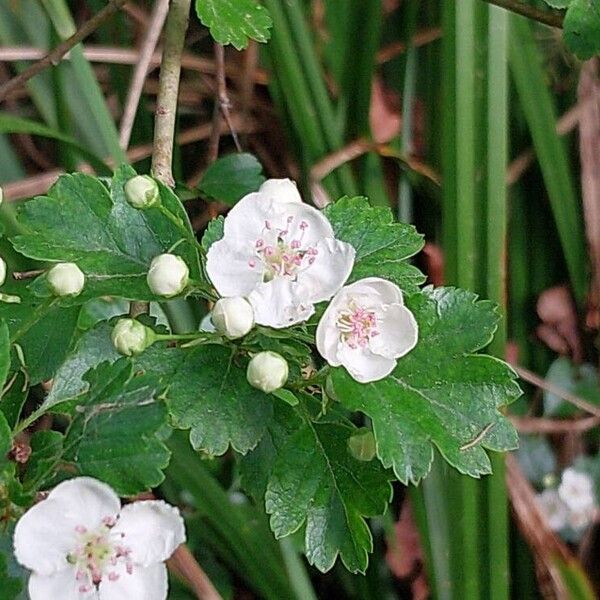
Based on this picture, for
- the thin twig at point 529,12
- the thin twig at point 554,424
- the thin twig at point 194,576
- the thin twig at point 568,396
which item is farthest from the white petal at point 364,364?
the thin twig at point 554,424

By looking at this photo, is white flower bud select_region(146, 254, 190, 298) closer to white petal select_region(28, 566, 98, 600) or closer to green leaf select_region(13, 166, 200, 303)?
green leaf select_region(13, 166, 200, 303)

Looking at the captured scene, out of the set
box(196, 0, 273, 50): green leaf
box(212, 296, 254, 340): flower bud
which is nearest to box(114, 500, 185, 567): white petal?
box(212, 296, 254, 340): flower bud

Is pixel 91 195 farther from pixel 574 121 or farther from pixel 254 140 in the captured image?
pixel 574 121

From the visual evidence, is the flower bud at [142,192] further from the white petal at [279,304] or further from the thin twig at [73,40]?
the thin twig at [73,40]

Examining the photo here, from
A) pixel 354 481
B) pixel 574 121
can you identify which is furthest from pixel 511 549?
pixel 354 481

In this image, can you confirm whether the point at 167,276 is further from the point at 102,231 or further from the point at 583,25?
the point at 583,25

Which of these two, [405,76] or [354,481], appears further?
[405,76]

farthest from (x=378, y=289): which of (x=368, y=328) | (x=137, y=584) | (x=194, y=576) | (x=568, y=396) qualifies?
(x=568, y=396)
